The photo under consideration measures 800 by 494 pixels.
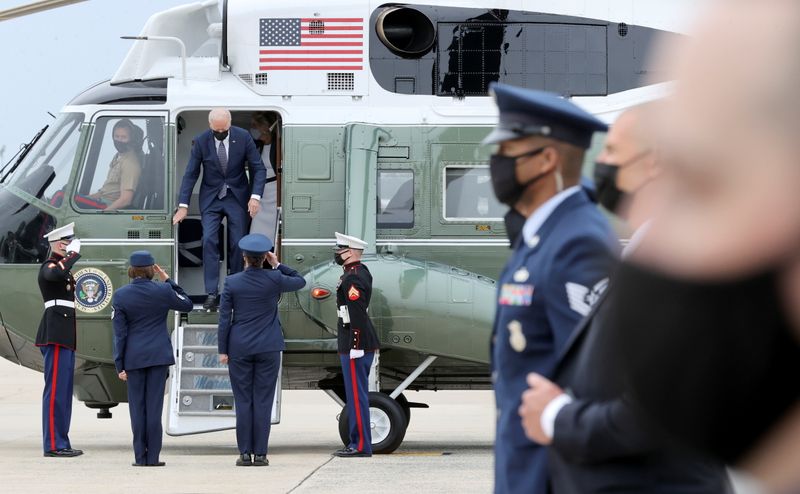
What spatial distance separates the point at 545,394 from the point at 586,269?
50 cm

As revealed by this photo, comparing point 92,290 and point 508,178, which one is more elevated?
point 508,178

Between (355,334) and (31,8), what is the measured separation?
370cm

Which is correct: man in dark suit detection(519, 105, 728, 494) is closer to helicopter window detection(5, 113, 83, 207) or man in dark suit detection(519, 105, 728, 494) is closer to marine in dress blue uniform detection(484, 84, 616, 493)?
marine in dress blue uniform detection(484, 84, 616, 493)

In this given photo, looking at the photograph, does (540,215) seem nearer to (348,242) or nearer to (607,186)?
(607,186)

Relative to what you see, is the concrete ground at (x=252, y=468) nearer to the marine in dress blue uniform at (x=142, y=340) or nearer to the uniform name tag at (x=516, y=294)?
the marine in dress blue uniform at (x=142, y=340)

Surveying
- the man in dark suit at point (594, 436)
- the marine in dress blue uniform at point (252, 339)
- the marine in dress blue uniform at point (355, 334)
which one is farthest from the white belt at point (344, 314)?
the man in dark suit at point (594, 436)

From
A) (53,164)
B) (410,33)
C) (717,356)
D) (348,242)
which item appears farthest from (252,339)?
(717,356)

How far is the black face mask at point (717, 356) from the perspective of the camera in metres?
0.98

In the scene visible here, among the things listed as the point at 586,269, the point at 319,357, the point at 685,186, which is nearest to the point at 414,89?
the point at 319,357

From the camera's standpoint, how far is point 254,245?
426 inches

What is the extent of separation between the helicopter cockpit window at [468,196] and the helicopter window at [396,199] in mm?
325

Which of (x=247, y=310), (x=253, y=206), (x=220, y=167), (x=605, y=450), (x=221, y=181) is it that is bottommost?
(x=247, y=310)

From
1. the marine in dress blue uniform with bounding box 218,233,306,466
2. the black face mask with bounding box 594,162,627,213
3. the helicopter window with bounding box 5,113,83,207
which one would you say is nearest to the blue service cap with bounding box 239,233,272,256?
the marine in dress blue uniform with bounding box 218,233,306,466

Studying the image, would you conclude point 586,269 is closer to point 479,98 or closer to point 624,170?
point 624,170
